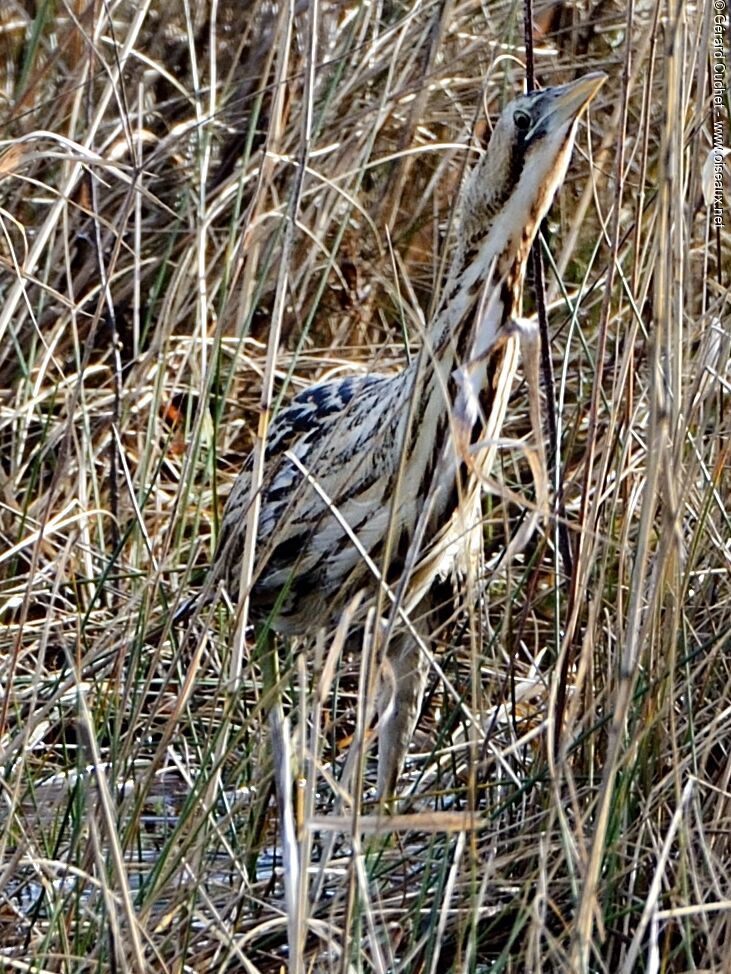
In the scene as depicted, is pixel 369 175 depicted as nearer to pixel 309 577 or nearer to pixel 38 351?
pixel 38 351

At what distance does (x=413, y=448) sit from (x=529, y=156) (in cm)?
42

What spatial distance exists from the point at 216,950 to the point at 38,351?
1.59 meters

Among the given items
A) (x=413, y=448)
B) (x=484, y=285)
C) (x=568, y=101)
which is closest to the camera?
(x=568, y=101)

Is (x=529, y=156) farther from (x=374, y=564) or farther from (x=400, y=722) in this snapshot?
(x=400, y=722)

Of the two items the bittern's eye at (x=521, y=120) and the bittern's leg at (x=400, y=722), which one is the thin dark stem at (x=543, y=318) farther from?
the bittern's leg at (x=400, y=722)

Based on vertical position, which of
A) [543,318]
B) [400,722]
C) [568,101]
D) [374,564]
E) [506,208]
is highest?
[568,101]

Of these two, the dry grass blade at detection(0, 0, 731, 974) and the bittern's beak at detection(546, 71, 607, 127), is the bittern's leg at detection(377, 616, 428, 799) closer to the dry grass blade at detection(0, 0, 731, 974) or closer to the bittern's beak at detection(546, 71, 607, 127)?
the dry grass blade at detection(0, 0, 731, 974)

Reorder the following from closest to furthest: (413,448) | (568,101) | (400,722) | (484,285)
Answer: (568,101)
(484,285)
(413,448)
(400,722)

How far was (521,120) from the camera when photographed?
6.27ft

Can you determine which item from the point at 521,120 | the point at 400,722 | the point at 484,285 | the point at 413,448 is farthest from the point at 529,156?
the point at 400,722

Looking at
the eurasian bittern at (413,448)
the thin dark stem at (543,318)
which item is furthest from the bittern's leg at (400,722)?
the thin dark stem at (543,318)

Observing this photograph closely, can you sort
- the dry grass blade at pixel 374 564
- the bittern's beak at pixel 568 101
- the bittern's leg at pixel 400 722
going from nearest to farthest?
1. the dry grass blade at pixel 374 564
2. the bittern's beak at pixel 568 101
3. the bittern's leg at pixel 400 722

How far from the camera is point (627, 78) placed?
1672 mm

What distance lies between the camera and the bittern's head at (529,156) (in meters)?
1.88
